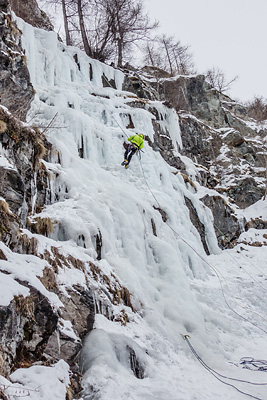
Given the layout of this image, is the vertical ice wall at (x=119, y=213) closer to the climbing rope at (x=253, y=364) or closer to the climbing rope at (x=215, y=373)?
the climbing rope at (x=215, y=373)

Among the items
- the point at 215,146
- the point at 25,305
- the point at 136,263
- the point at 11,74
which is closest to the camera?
the point at 25,305

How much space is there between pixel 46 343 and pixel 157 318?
246 centimetres

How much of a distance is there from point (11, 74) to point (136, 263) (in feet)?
16.0

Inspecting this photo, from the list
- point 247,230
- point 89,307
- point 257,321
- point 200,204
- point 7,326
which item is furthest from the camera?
point 247,230

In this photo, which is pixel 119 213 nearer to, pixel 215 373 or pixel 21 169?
pixel 21 169

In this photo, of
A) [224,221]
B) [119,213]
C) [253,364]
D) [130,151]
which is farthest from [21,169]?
[224,221]

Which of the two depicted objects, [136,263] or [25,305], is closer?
[25,305]

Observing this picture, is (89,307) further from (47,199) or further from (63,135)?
(63,135)

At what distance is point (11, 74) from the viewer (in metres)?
7.16

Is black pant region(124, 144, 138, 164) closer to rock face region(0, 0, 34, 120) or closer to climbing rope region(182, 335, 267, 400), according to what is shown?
rock face region(0, 0, 34, 120)

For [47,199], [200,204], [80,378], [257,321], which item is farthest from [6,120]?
[200,204]

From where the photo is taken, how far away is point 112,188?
7293mm

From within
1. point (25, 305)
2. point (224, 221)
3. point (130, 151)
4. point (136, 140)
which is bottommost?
point (224, 221)

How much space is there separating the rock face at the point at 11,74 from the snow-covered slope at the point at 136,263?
84 cm
